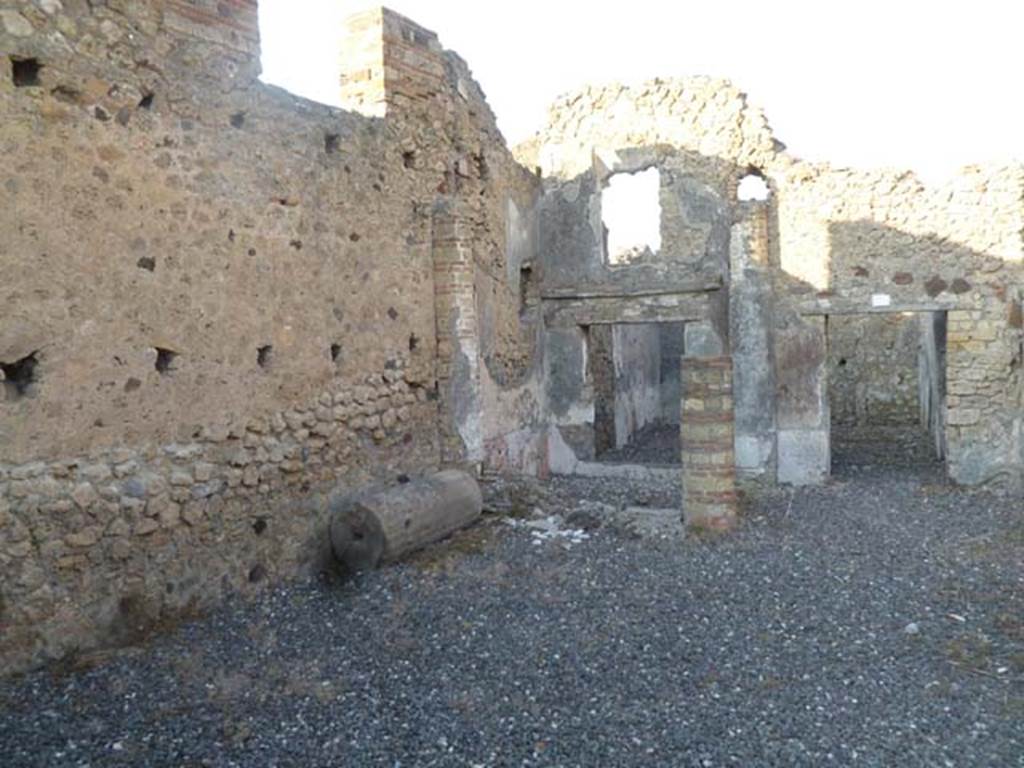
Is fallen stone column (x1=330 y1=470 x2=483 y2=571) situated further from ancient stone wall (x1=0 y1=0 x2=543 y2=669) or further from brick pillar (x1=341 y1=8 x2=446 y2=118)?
brick pillar (x1=341 y1=8 x2=446 y2=118)

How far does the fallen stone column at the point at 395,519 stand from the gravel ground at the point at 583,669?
17 cm

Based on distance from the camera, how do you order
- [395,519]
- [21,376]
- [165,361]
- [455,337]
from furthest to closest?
[455,337] < [395,519] < [165,361] < [21,376]

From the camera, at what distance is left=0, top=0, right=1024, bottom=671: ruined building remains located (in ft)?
14.9

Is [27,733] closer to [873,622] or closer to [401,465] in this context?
[401,465]

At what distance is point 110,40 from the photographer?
15.9ft

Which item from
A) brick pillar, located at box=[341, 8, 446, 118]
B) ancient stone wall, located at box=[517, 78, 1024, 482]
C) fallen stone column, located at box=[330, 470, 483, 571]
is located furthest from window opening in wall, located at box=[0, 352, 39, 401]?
ancient stone wall, located at box=[517, 78, 1024, 482]

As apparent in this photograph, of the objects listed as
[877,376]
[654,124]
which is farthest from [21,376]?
[877,376]

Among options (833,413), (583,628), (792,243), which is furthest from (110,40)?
(833,413)

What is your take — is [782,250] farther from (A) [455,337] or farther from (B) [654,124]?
(A) [455,337]

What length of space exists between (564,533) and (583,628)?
205 cm

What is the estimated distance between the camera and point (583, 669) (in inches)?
175

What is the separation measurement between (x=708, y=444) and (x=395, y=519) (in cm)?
297

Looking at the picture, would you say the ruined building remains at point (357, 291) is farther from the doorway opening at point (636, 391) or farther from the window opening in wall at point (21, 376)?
the doorway opening at point (636, 391)

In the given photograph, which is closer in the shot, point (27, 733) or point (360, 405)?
point (27, 733)
